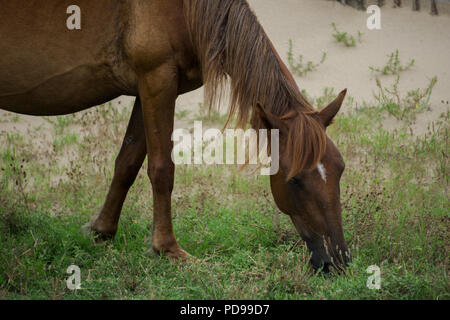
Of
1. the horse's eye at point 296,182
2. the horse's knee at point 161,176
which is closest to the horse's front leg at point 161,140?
the horse's knee at point 161,176

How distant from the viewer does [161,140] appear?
12.8 feet

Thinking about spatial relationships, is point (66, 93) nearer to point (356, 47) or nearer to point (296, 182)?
point (296, 182)

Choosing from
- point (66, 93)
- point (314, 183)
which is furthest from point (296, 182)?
point (66, 93)

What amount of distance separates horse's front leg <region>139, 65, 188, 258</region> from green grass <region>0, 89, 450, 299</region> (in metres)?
0.16

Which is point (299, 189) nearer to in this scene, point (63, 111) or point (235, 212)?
point (235, 212)

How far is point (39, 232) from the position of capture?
4.32 m

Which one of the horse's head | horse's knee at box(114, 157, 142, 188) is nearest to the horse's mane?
the horse's head

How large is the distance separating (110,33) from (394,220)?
8.63 ft

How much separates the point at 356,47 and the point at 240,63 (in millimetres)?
5232

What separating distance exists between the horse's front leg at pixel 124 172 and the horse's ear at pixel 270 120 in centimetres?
122

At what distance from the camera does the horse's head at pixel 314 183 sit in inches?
132

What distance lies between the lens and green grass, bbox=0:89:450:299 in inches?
135

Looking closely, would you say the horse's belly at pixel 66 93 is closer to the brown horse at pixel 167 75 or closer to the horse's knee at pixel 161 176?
the brown horse at pixel 167 75
